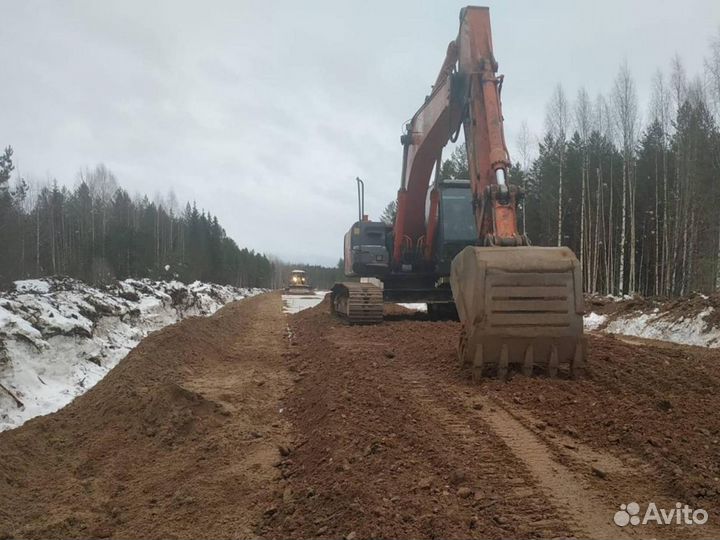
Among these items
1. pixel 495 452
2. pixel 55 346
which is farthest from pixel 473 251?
pixel 55 346

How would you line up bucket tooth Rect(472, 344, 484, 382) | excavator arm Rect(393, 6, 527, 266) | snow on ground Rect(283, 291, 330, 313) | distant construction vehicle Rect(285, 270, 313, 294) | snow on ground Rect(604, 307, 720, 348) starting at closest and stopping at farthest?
1. bucket tooth Rect(472, 344, 484, 382)
2. excavator arm Rect(393, 6, 527, 266)
3. snow on ground Rect(604, 307, 720, 348)
4. snow on ground Rect(283, 291, 330, 313)
5. distant construction vehicle Rect(285, 270, 313, 294)

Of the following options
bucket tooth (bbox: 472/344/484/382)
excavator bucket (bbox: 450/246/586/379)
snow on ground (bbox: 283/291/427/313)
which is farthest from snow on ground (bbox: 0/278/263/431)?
snow on ground (bbox: 283/291/427/313)

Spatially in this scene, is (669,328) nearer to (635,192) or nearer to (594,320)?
(594,320)

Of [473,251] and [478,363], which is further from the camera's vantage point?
[473,251]

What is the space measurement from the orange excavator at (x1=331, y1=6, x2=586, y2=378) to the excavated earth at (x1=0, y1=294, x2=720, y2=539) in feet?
1.52

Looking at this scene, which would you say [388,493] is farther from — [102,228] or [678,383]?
[102,228]

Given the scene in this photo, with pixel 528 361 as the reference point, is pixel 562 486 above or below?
below

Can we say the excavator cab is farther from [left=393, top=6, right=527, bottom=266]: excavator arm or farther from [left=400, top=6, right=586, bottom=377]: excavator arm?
[left=400, top=6, right=586, bottom=377]: excavator arm

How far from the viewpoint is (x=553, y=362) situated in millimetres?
5559

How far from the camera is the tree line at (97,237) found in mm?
31906

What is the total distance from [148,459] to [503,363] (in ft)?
11.6

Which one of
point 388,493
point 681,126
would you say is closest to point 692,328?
point 388,493

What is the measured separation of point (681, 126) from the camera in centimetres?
2527

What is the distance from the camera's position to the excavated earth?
2955 mm
